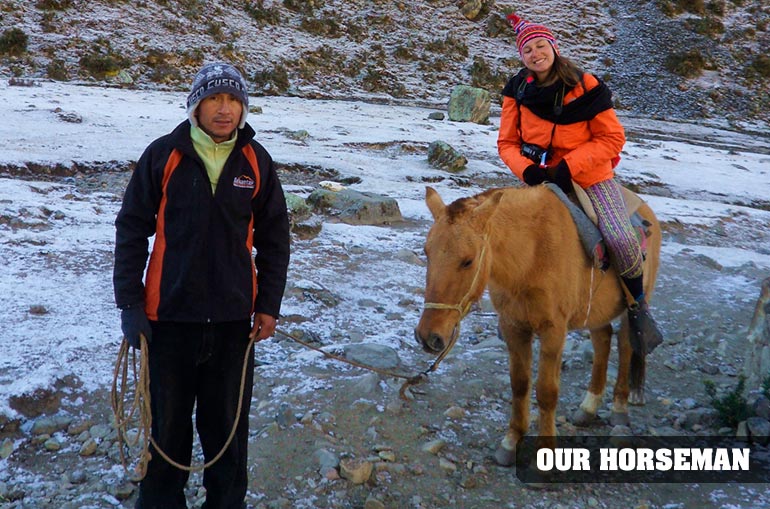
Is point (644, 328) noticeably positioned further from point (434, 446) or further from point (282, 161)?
point (282, 161)

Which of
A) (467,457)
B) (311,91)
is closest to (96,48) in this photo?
(311,91)

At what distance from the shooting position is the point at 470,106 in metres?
20.2

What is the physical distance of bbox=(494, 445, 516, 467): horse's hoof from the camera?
13.6 feet

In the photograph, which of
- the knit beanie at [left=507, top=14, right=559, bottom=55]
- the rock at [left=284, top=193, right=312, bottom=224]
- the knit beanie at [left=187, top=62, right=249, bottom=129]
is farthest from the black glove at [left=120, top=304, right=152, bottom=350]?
the rock at [left=284, top=193, right=312, bottom=224]

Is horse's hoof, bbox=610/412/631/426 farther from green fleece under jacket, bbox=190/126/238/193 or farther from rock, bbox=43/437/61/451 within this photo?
rock, bbox=43/437/61/451

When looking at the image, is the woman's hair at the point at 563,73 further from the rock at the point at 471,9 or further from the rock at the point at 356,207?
the rock at the point at 471,9

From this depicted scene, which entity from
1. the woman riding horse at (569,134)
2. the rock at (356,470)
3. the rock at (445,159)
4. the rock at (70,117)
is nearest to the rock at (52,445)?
the rock at (356,470)

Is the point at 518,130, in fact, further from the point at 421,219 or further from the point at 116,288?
the point at 421,219

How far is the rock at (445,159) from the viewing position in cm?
1325

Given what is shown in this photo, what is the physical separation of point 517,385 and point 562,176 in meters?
1.50

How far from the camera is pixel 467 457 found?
13.7ft

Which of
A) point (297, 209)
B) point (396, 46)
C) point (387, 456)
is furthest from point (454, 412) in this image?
point (396, 46)

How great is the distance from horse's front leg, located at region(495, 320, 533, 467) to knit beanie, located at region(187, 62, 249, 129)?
2332 millimetres

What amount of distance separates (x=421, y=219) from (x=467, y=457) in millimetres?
5954
